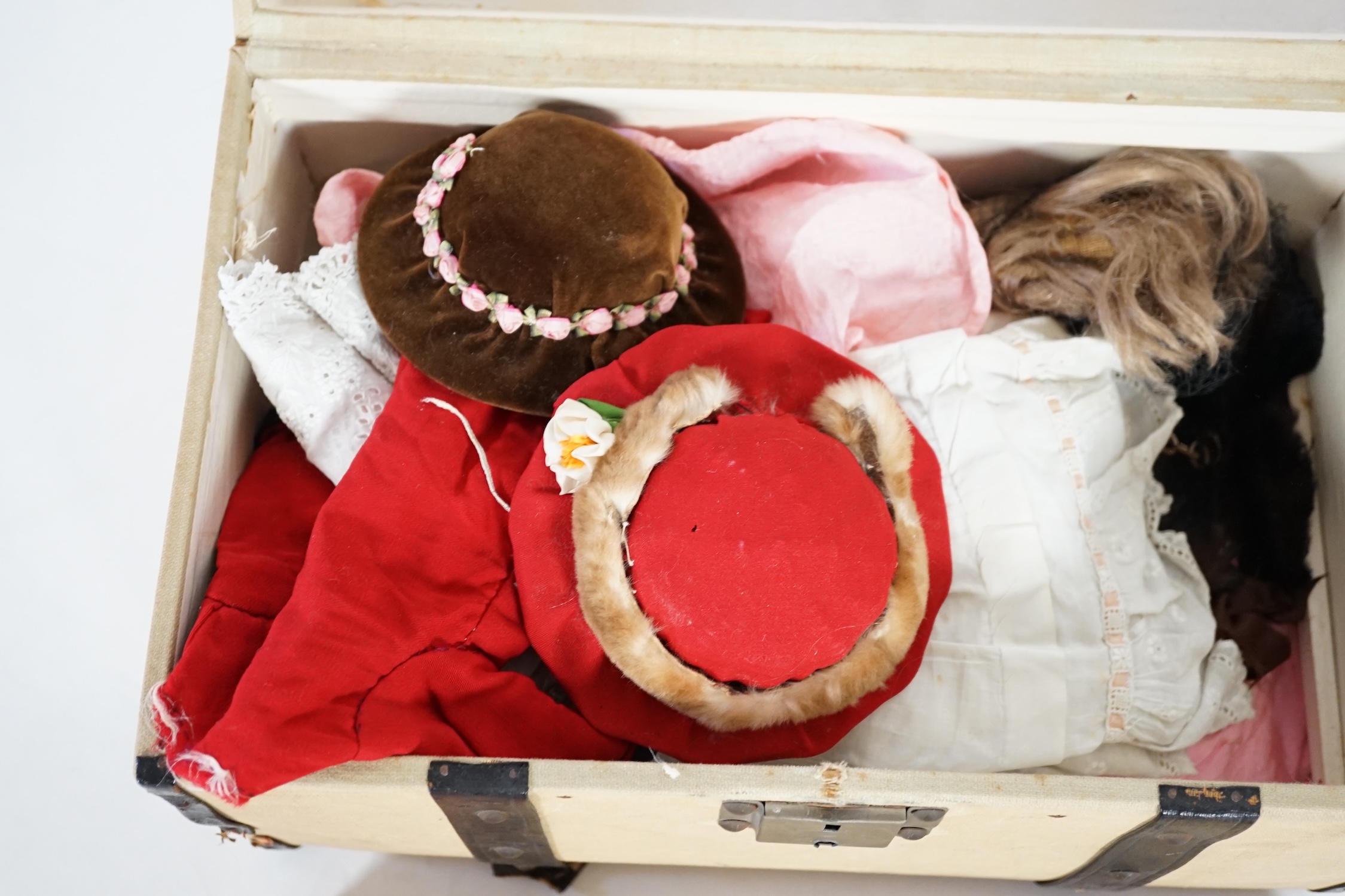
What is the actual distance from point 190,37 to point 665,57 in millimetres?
603

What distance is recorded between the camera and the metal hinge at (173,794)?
59 centimetres

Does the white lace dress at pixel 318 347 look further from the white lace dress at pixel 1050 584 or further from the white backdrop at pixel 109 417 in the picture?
the white lace dress at pixel 1050 584

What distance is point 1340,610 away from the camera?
0.83 meters

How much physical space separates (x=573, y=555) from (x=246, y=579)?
0.73 ft

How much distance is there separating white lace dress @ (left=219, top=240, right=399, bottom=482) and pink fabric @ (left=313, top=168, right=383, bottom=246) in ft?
0.09

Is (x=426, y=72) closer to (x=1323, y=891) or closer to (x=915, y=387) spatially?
(x=915, y=387)

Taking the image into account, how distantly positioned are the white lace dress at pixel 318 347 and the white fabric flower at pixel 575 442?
202 millimetres

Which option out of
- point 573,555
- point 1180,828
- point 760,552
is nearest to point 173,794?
point 573,555

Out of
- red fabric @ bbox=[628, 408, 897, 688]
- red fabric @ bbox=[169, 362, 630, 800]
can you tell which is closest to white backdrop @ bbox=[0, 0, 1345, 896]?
red fabric @ bbox=[169, 362, 630, 800]

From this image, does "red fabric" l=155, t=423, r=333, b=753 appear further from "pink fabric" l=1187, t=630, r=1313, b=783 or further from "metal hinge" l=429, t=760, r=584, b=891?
"pink fabric" l=1187, t=630, r=1313, b=783

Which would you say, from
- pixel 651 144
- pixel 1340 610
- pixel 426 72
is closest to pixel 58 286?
pixel 426 72

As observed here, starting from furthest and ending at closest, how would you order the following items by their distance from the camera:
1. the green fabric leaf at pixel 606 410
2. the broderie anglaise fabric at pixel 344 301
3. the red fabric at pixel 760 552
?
the broderie anglaise fabric at pixel 344 301 → the green fabric leaf at pixel 606 410 → the red fabric at pixel 760 552

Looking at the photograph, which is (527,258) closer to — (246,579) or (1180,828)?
(246,579)

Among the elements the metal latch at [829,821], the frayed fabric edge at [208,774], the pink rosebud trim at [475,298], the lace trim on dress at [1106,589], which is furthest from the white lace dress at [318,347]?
the lace trim on dress at [1106,589]
